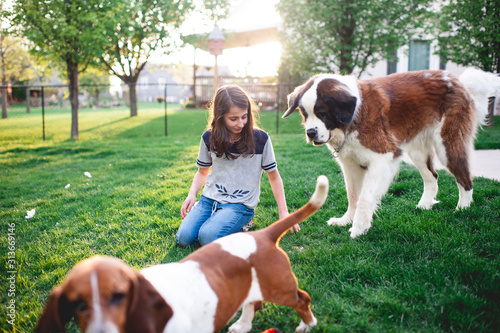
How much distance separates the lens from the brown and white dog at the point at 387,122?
10.2 feet

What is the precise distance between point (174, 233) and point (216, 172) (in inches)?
30.5

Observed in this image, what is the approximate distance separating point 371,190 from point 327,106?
921 millimetres

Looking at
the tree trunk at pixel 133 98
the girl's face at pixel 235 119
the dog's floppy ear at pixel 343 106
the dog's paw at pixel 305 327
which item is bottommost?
the dog's paw at pixel 305 327

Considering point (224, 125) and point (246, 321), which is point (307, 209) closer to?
point (246, 321)

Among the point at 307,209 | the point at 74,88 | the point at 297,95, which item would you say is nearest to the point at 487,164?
the point at 297,95

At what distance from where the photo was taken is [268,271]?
1738 millimetres

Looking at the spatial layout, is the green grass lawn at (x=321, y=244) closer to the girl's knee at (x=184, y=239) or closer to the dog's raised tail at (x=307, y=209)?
the girl's knee at (x=184, y=239)

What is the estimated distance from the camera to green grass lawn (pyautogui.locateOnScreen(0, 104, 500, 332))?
208 centimetres

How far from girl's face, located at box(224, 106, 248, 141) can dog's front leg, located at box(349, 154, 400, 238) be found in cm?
133

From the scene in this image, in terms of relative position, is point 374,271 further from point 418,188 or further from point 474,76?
point 474,76

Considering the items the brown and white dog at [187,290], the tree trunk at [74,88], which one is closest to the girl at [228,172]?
the brown and white dog at [187,290]

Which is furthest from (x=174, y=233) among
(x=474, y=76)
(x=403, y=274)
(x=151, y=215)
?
(x=474, y=76)

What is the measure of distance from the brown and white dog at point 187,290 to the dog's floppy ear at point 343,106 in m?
1.41

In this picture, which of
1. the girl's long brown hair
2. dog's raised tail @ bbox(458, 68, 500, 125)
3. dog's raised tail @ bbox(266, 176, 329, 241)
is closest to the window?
dog's raised tail @ bbox(458, 68, 500, 125)
